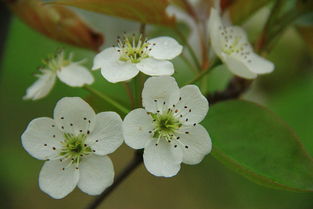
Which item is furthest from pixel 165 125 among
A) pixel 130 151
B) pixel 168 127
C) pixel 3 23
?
pixel 130 151

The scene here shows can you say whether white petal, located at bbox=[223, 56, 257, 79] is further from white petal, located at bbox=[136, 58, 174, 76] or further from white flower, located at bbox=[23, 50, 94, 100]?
white flower, located at bbox=[23, 50, 94, 100]

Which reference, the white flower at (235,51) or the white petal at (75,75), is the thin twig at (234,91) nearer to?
the white flower at (235,51)

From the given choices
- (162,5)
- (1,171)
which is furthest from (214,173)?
(162,5)

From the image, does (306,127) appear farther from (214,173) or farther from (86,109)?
(86,109)

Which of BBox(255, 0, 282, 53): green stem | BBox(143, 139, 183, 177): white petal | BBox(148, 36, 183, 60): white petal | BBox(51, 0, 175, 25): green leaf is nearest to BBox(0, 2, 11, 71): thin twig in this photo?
BBox(51, 0, 175, 25): green leaf

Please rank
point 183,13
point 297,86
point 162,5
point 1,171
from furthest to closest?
point 1,171 → point 297,86 → point 183,13 → point 162,5

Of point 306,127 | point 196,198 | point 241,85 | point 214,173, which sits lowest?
point 196,198

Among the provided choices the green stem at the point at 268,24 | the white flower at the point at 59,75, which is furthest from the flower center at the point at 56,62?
the green stem at the point at 268,24

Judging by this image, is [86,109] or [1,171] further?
[1,171]
